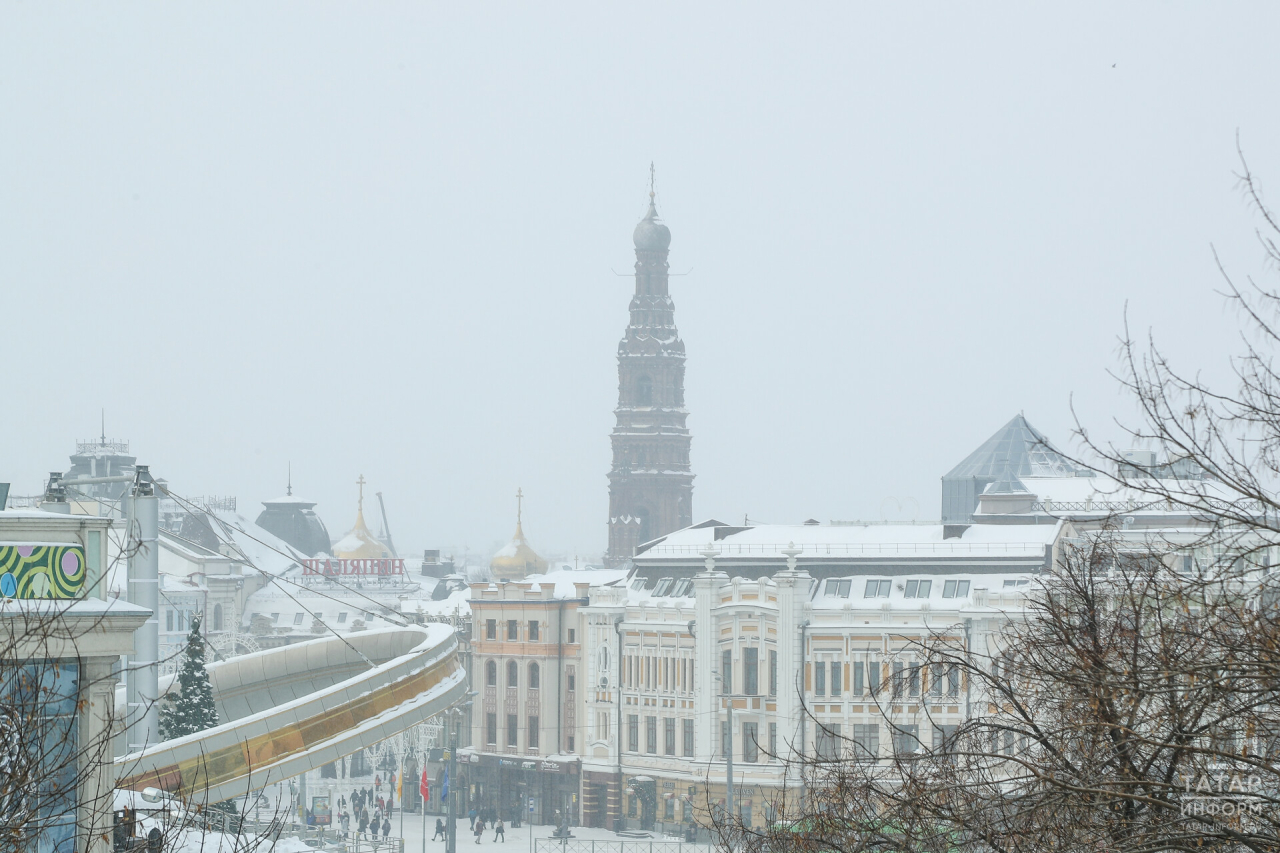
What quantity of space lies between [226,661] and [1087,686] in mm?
39755

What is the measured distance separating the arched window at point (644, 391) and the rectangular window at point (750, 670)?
61473 millimetres

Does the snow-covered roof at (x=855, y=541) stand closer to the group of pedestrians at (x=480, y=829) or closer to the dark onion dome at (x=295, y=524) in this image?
the group of pedestrians at (x=480, y=829)

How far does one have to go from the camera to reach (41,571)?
1909cm

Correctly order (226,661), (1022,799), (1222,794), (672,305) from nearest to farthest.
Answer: (1222,794) < (1022,799) < (226,661) < (672,305)

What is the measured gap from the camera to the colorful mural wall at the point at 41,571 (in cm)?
1886

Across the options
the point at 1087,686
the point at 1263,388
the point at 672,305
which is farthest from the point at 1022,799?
the point at 672,305

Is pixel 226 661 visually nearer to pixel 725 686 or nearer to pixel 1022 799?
pixel 725 686

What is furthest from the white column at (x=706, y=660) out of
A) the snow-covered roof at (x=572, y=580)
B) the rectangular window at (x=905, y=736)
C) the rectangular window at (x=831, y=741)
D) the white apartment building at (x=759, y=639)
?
the snow-covered roof at (x=572, y=580)

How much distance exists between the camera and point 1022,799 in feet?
33.5

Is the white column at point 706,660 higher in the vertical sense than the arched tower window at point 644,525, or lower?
lower

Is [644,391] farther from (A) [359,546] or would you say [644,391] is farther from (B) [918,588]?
(B) [918,588]

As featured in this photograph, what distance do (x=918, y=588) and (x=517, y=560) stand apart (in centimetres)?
4574

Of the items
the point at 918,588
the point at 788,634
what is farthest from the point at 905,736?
the point at 918,588

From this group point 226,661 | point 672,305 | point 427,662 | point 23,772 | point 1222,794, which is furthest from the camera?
point 672,305
